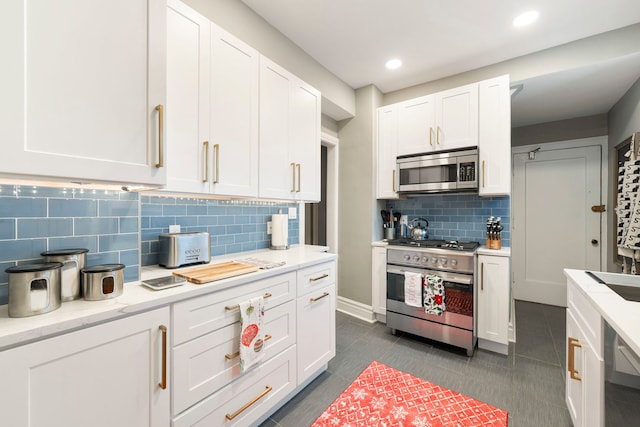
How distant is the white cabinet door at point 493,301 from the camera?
230 centimetres

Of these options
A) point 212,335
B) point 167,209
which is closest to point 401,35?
point 167,209

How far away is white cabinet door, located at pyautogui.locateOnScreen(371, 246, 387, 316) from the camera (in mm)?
2947

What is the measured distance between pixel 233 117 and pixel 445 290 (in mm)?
2304

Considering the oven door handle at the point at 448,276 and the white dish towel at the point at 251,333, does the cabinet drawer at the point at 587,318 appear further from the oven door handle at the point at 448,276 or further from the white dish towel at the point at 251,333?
the white dish towel at the point at 251,333

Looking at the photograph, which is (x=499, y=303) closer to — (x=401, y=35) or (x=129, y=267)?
(x=401, y=35)

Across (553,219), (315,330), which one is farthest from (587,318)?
(553,219)

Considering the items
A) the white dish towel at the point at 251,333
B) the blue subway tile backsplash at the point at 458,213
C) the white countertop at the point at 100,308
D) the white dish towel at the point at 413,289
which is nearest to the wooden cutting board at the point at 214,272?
the white countertop at the point at 100,308

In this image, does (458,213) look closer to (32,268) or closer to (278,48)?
(278,48)

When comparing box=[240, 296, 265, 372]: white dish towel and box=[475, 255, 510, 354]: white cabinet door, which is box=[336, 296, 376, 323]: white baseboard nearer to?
box=[475, 255, 510, 354]: white cabinet door

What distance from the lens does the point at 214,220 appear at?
1901 millimetres

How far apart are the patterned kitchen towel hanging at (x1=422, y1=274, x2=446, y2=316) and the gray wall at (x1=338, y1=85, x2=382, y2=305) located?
785 mm

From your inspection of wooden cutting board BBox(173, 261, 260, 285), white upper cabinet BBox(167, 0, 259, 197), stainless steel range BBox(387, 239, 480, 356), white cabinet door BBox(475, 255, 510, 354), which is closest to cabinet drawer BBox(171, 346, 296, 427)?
wooden cutting board BBox(173, 261, 260, 285)

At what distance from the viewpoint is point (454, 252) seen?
7.68 feet

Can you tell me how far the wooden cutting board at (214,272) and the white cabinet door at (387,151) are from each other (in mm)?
2007
